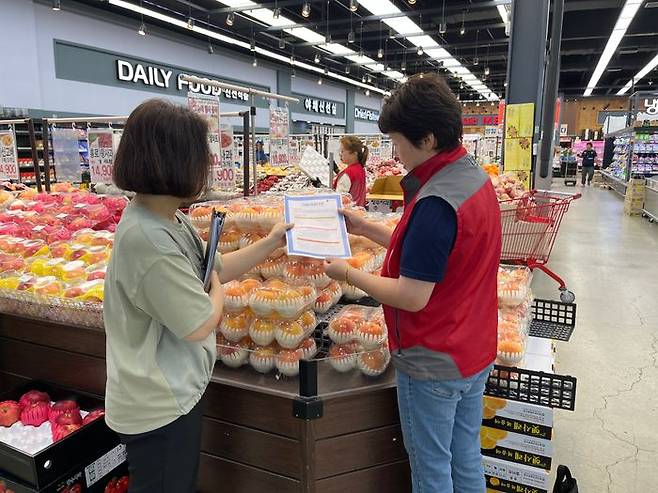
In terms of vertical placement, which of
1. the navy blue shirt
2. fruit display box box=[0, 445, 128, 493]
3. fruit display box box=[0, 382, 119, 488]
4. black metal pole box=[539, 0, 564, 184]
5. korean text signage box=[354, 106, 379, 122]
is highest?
korean text signage box=[354, 106, 379, 122]

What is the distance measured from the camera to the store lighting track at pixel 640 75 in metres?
18.3

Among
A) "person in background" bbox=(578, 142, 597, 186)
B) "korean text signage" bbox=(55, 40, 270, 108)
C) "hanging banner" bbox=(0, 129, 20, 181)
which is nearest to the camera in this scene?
"hanging banner" bbox=(0, 129, 20, 181)

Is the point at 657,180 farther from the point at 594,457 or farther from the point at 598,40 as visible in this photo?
the point at 594,457

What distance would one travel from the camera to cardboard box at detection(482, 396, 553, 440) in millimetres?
1902

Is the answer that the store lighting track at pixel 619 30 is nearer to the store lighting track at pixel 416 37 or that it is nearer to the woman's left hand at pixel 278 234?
the store lighting track at pixel 416 37

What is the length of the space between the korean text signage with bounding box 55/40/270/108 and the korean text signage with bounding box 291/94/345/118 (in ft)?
21.6

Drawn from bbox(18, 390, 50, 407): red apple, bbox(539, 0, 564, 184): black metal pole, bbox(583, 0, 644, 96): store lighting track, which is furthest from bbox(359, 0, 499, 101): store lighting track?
bbox(18, 390, 50, 407): red apple

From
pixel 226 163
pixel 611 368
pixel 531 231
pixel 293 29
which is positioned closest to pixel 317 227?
pixel 226 163

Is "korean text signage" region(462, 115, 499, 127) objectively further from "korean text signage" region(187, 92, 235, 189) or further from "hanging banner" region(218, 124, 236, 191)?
"korean text signage" region(187, 92, 235, 189)

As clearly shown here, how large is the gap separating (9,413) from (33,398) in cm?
10

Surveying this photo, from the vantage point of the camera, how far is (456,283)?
55.6 inches

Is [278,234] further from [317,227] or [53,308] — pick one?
[53,308]

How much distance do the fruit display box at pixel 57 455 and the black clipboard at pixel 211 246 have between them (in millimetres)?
993

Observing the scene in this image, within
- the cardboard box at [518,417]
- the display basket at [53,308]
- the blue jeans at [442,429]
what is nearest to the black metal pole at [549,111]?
the cardboard box at [518,417]
